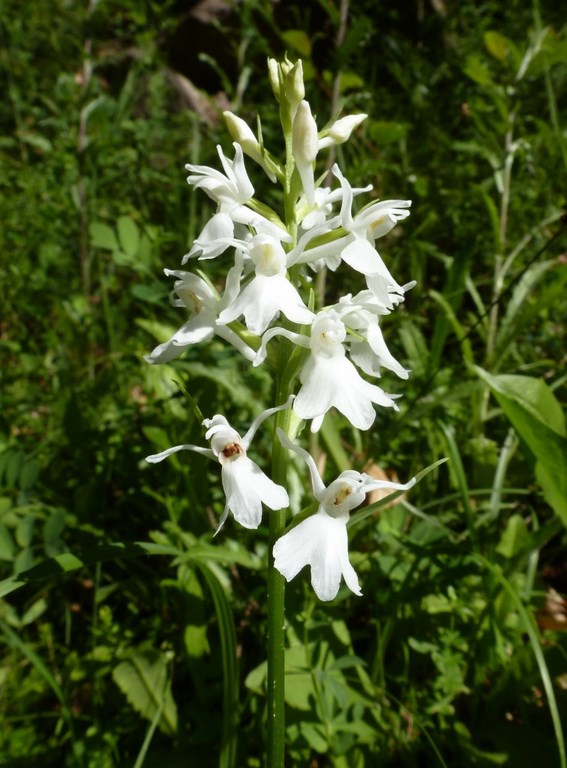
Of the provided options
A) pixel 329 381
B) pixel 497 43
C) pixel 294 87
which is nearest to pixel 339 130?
pixel 294 87

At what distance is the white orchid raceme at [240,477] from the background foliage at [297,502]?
8.7 inches

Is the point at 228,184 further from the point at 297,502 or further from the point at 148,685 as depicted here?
the point at 148,685

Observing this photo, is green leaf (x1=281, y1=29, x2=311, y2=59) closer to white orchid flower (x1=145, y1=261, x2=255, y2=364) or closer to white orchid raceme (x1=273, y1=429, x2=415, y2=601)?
white orchid flower (x1=145, y1=261, x2=255, y2=364)

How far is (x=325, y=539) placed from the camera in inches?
40.6

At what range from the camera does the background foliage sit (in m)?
1.46

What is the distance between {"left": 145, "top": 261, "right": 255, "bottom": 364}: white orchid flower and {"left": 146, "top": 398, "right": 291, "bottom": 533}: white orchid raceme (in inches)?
6.1

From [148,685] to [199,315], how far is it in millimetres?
941

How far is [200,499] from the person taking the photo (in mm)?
1867

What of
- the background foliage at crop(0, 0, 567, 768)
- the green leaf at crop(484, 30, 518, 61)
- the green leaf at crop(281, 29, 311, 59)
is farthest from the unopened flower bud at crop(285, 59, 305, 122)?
the green leaf at crop(484, 30, 518, 61)

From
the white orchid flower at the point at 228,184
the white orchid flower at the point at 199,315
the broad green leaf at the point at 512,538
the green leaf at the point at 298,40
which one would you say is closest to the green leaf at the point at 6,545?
the white orchid flower at the point at 199,315

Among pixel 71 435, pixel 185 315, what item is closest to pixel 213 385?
pixel 71 435

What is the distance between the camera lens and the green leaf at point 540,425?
1.36 meters

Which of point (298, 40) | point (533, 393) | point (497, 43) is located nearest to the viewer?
point (533, 393)

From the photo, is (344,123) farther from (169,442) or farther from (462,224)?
(462,224)
